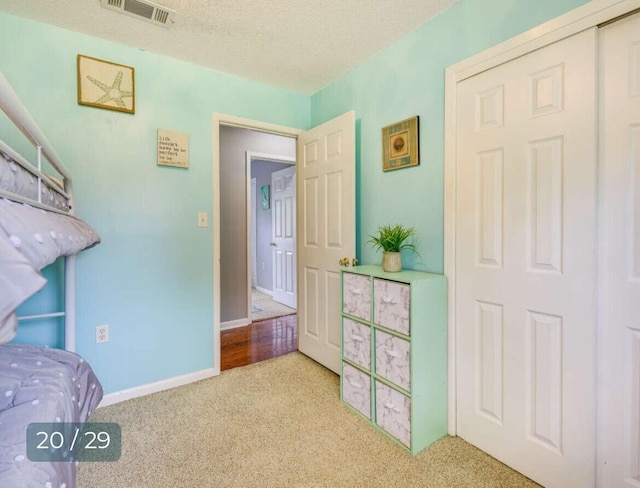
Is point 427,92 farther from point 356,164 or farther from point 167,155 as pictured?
point 167,155

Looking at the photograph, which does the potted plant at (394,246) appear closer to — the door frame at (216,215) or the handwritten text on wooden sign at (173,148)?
the door frame at (216,215)

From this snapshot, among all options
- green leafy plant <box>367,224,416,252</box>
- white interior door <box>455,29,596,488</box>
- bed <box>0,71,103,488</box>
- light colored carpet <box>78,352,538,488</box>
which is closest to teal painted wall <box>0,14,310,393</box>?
light colored carpet <box>78,352,538,488</box>

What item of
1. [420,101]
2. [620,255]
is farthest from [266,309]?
[620,255]

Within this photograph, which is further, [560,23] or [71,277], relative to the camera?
[71,277]

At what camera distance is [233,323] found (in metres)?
3.85

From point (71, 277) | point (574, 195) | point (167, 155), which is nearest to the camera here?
point (574, 195)

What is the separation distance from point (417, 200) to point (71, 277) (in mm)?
2108

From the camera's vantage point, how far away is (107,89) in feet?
6.82

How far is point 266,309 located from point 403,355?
319 centimetres

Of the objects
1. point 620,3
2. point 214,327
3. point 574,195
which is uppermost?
point 620,3

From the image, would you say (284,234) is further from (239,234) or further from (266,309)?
(266,309)

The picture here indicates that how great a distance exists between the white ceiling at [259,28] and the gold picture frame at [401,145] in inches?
22.7

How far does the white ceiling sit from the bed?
100cm

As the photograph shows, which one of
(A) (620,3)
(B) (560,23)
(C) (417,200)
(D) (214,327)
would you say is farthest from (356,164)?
(D) (214,327)
